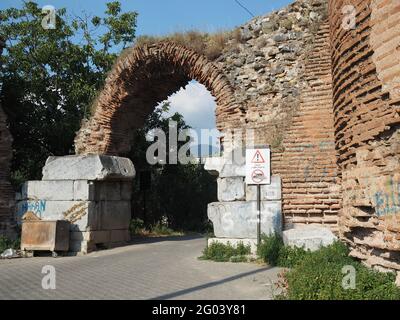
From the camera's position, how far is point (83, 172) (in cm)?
1034

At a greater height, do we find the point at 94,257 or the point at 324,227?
the point at 324,227

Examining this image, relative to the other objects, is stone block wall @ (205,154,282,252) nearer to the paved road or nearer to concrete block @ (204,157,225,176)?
concrete block @ (204,157,225,176)

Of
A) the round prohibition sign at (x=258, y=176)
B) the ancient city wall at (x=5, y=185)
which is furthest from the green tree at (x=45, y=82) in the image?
the round prohibition sign at (x=258, y=176)

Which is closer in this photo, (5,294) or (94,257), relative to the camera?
(5,294)

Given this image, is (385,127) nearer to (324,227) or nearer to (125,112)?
(324,227)

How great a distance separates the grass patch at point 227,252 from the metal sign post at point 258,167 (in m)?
0.46

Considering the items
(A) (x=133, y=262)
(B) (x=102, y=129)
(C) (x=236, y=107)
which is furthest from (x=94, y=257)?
(C) (x=236, y=107)

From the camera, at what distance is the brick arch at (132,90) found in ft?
33.6

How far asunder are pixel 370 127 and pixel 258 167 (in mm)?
2866

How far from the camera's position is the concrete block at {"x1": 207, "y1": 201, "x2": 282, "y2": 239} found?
7918mm

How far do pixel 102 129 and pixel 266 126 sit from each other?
15.8 ft

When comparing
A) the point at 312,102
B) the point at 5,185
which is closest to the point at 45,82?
the point at 5,185

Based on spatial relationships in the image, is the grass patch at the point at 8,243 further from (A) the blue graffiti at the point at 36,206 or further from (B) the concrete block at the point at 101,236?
(B) the concrete block at the point at 101,236

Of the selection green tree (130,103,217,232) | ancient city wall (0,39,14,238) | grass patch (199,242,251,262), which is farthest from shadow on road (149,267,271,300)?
green tree (130,103,217,232)
